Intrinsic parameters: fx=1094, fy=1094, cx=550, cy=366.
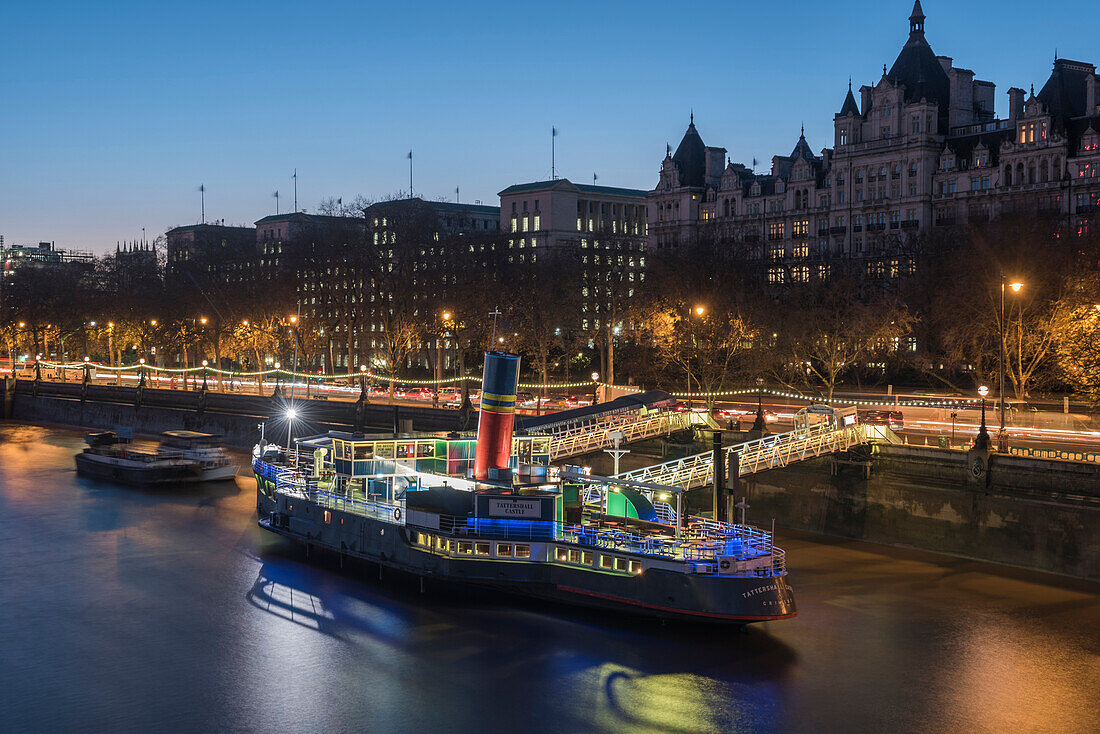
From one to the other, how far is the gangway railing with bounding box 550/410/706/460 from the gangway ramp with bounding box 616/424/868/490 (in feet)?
16.0

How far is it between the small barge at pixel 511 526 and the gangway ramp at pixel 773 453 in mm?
2702

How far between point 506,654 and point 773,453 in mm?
19126

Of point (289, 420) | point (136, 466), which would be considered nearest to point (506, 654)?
point (289, 420)

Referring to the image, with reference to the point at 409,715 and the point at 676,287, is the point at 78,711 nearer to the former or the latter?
the point at 409,715

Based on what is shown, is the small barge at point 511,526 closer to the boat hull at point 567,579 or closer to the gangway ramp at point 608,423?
the boat hull at point 567,579

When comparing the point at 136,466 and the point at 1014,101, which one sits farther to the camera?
the point at 1014,101

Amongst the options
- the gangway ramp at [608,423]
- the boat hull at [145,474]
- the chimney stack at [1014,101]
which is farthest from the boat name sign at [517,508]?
the chimney stack at [1014,101]

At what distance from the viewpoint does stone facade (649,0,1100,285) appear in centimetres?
10943

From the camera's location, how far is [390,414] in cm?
8075

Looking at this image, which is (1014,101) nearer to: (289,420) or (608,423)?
(608,423)

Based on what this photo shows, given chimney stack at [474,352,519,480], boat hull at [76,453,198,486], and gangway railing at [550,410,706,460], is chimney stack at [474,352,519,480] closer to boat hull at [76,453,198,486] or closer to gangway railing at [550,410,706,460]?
gangway railing at [550,410,706,460]

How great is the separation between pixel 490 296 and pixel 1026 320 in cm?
5021

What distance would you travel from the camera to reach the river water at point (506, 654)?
28.6m

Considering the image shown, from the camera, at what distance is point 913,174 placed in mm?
123750
